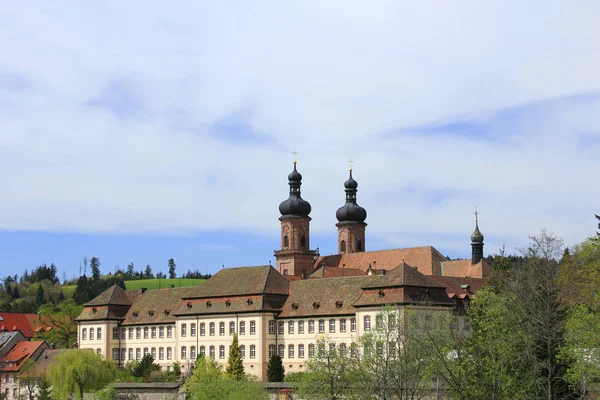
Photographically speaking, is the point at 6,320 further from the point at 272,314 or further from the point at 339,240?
the point at 272,314

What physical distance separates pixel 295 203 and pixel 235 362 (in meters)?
43.6

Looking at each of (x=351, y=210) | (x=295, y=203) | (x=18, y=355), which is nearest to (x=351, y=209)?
(x=351, y=210)

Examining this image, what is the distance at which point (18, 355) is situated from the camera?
331 feet

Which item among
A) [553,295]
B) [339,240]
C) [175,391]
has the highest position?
[339,240]

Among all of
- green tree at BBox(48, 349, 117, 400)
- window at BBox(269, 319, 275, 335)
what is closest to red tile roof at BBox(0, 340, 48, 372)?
green tree at BBox(48, 349, 117, 400)

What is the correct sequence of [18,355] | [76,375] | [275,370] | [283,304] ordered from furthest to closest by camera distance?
[18,355]
[283,304]
[275,370]
[76,375]

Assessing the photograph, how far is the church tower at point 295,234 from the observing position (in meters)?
124

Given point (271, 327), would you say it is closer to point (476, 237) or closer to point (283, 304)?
point (283, 304)

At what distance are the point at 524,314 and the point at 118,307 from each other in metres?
65.1

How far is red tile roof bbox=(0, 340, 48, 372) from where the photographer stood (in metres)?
98.7

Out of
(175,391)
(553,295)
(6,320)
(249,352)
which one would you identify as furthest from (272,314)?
(6,320)

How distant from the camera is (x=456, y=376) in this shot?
48.3m

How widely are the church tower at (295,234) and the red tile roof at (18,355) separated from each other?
3387cm

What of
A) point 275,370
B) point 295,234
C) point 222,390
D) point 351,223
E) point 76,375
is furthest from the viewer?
point 351,223
